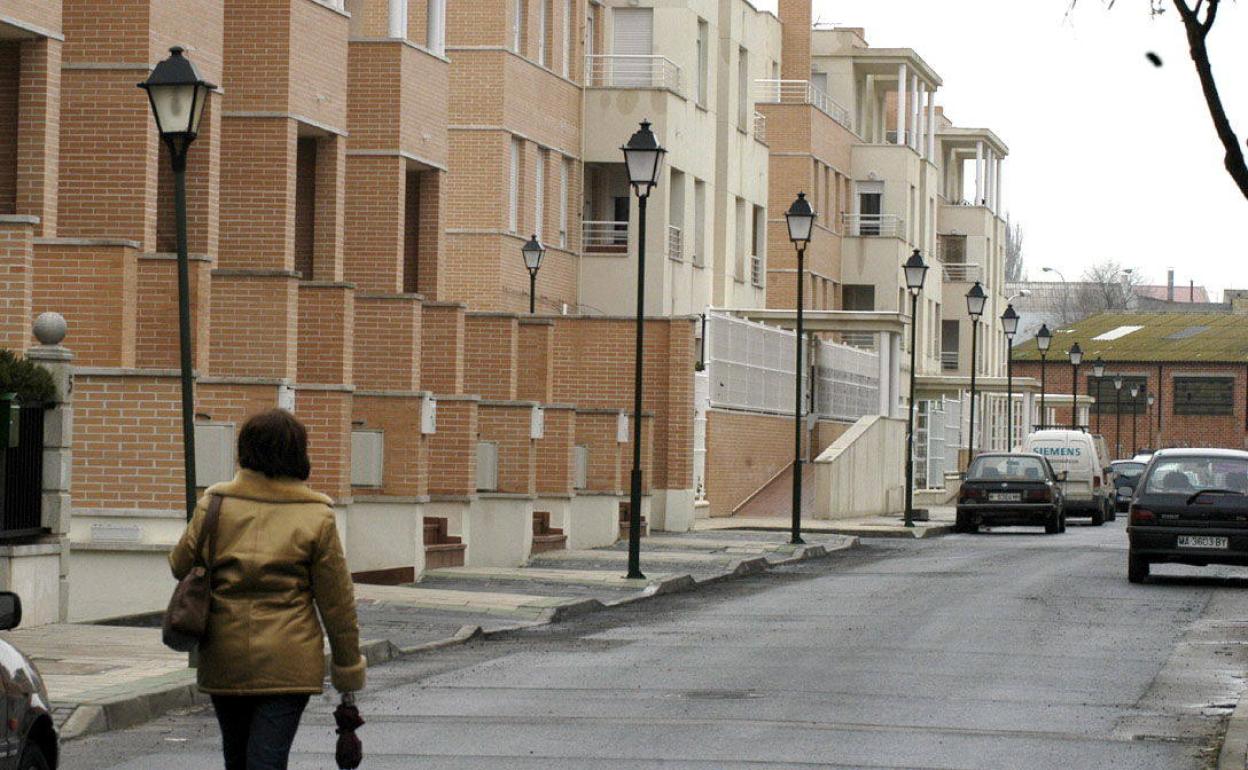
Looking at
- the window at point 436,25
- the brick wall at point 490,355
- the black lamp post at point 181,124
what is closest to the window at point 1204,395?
the brick wall at point 490,355

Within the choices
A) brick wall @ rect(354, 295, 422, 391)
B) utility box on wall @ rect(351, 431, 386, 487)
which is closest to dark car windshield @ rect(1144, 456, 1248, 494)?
brick wall @ rect(354, 295, 422, 391)

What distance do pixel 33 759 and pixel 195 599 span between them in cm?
103

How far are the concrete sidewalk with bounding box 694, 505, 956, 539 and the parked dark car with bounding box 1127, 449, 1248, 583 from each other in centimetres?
1293

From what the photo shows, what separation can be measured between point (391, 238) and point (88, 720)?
49.8ft

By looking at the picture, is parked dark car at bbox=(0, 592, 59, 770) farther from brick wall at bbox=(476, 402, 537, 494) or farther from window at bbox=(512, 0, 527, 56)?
window at bbox=(512, 0, 527, 56)

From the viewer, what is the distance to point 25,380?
17.5 metres

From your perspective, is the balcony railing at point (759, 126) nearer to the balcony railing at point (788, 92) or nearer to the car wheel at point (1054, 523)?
the balcony railing at point (788, 92)

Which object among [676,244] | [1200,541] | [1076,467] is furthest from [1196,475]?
[1076,467]

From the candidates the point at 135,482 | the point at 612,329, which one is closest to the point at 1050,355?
the point at 612,329

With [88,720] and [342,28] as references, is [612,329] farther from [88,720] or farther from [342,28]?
[88,720]

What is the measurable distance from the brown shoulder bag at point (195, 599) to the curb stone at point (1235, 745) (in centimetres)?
595

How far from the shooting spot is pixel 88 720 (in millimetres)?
12508

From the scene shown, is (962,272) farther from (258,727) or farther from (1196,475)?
(258,727)

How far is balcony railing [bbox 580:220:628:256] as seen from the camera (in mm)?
45062
